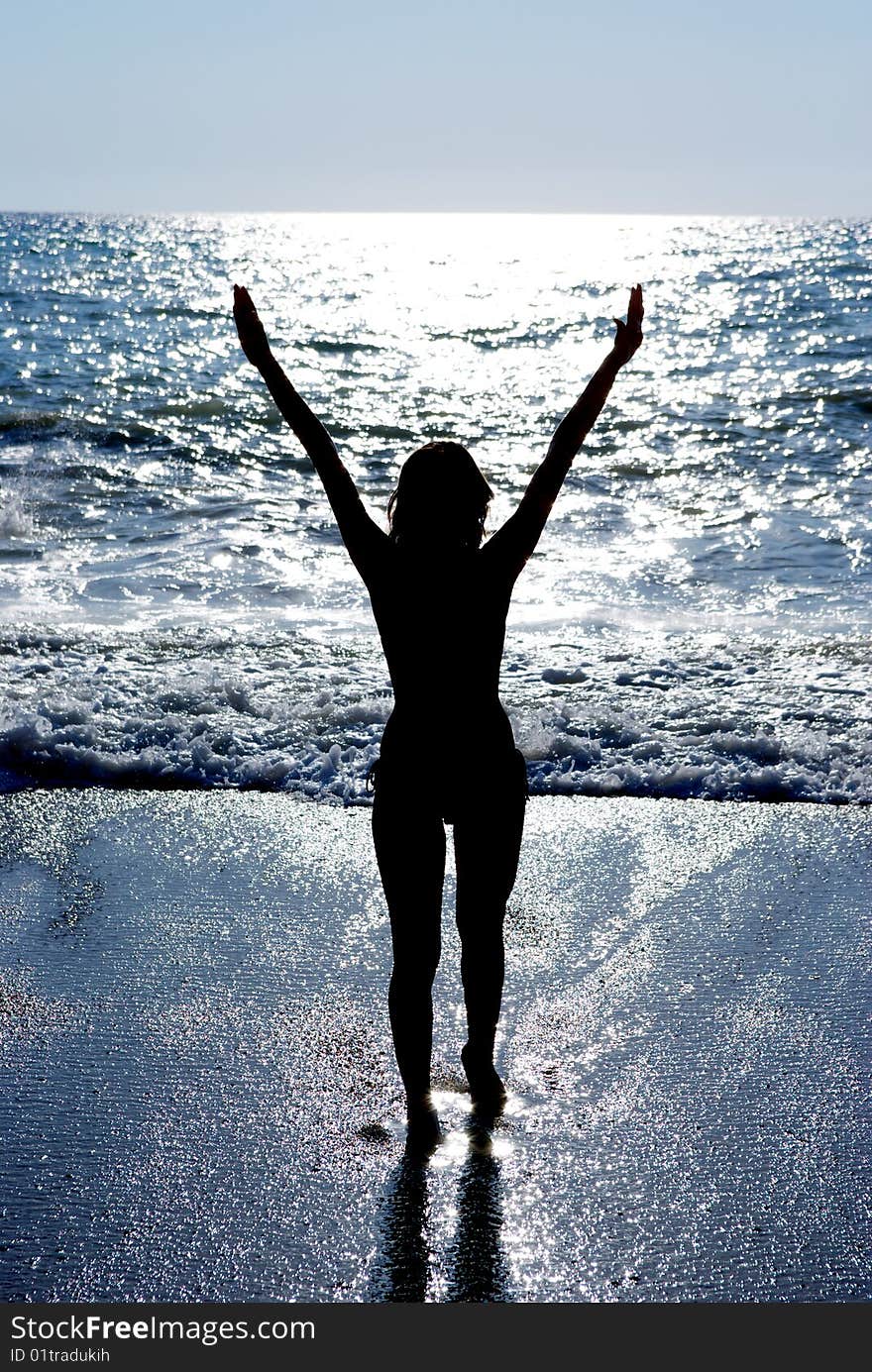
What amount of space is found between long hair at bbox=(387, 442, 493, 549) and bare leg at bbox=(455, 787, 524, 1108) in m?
0.57

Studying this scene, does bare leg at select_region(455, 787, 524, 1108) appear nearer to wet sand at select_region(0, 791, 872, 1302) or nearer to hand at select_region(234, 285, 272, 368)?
wet sand at select_region(0, 791, 872, 1302)

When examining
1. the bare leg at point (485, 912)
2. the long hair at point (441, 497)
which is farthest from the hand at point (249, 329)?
the bare leg at point (485, 912)

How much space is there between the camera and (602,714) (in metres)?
6.09

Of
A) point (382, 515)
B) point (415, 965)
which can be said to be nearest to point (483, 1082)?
point (415, 965)

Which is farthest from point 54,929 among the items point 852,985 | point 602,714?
point 602,714

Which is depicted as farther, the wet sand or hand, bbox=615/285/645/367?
hand, bbox=615/285/645/367

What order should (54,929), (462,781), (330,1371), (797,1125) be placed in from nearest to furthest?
(330,1371) < (462,781) < (797,1125) < (54,929)

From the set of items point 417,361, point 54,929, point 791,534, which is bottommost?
point 54,929

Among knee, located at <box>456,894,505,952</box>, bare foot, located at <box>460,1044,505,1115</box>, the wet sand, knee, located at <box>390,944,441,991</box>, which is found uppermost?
knee, located at <box>456,894,505,952</box>

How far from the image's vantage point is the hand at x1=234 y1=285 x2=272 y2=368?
105 inches

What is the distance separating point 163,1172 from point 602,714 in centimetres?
382

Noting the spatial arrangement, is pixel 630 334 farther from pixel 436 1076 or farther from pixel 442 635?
pixel 436 1076

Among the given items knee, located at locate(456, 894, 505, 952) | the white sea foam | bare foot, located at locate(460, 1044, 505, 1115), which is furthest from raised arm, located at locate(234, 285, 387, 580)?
the white sea foam

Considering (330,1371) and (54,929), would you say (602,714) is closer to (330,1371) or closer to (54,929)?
(54,929)
